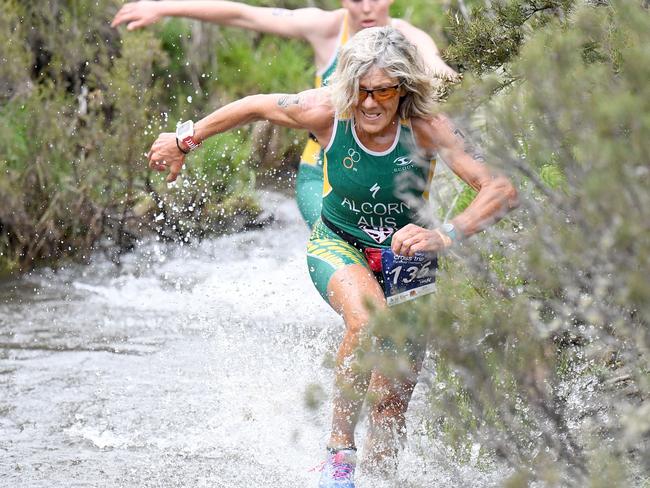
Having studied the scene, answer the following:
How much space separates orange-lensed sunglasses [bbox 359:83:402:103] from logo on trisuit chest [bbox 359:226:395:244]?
1.85 feet

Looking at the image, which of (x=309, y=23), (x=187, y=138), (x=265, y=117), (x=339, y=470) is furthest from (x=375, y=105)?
(x=309, y=23)

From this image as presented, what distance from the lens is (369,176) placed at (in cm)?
463

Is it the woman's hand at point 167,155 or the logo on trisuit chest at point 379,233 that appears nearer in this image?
the logo on trisuit chest at point 379,233

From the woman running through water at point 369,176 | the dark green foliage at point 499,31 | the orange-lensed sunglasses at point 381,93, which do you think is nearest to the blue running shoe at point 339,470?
the woman running through water at point 369,176

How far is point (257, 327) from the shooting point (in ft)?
24.4

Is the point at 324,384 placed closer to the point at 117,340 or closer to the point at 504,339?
the point at 117,340

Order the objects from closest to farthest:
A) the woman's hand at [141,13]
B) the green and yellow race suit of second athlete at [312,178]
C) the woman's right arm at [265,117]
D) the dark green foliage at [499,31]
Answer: the dark green foliage at [499,31] < the woman's right arm at [265,117] < the green and yellow race suit of second athlete at [312,178] < the woman's hand at [141,13]

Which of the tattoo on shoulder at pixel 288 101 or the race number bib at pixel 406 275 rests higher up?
the tattoo on shoulder at pixel 288 101

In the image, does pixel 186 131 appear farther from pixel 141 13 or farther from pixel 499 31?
pixel 141 13

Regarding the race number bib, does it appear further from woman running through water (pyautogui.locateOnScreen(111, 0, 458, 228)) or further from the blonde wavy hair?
woman running through water (pyautogui.locateOnScreen(111, 0, 458, 228))

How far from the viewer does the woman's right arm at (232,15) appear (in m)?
6.45

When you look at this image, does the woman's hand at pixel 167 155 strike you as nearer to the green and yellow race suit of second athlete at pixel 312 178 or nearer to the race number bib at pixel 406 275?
the race number bib at pixel 406 275

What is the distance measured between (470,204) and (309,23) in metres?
2.63

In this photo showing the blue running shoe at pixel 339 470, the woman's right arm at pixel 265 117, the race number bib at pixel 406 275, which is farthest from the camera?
A: the woman's right arm at pixel 265 117
